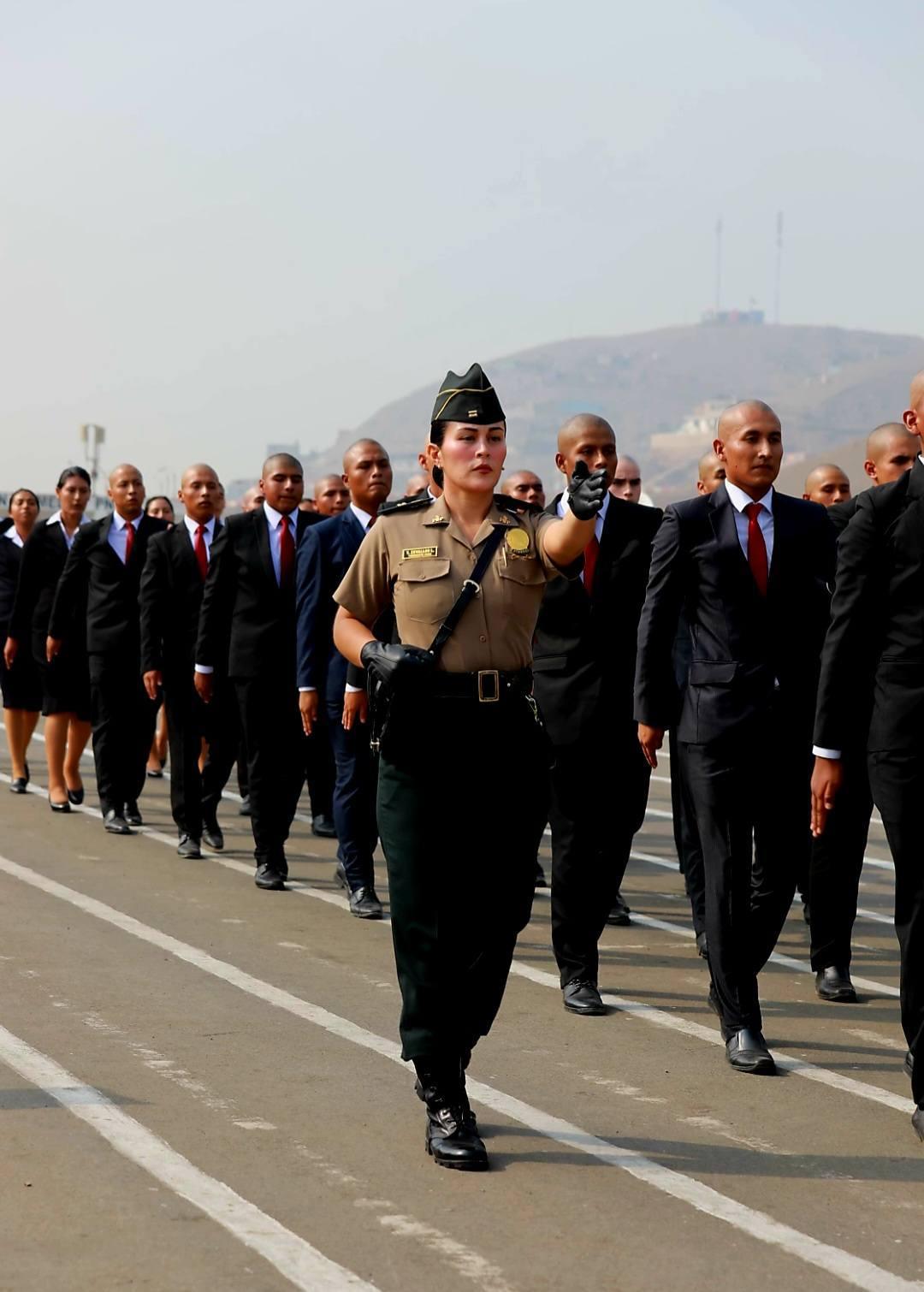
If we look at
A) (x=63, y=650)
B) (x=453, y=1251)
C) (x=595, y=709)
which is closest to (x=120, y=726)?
(x=63, y=650)

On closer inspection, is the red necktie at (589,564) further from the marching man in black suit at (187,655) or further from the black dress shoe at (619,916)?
the marching man in black suit at (187,655)

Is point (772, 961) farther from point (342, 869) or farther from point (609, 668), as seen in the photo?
point (342, 869)

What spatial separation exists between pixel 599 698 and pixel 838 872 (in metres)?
1.19

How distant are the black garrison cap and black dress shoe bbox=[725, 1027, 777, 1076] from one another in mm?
2315

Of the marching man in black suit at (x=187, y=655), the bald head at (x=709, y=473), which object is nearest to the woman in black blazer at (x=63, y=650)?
the marching man in black suit at (x=187, y=655)

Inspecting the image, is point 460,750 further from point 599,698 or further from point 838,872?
point 838,872

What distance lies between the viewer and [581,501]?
5246 mm

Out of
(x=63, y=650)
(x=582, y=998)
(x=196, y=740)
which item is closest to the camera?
(x=582, y=998)

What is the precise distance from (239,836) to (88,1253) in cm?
795

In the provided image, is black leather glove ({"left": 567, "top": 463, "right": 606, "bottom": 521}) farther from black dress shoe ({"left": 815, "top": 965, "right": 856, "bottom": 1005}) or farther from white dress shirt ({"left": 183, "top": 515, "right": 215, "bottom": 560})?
white dress shirt ({"left": 183, "top": 515, "right": 215, "bottom": 560})

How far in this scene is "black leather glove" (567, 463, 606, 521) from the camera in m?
5.23

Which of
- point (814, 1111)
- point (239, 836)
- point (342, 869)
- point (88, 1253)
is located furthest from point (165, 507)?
point (88, 1253)

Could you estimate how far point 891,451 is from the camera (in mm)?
9242

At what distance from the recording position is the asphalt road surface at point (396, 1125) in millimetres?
4652
